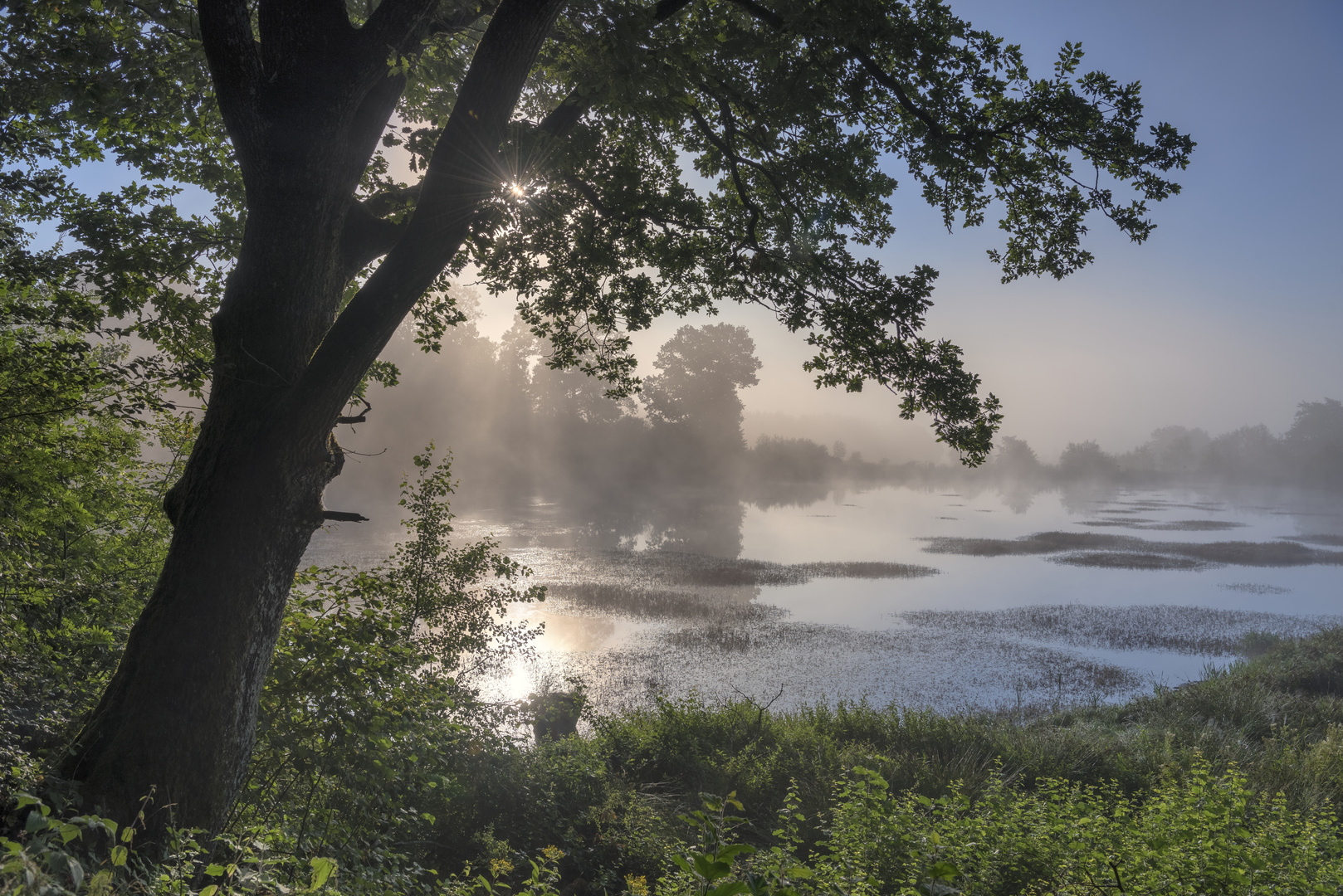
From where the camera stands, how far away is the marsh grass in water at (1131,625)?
17594 mm

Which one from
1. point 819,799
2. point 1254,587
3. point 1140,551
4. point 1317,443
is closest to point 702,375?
point 1140,551

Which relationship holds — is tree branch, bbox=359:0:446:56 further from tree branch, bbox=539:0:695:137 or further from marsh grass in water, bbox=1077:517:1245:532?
marsh grass in water, bbox=1077:517:1245:532

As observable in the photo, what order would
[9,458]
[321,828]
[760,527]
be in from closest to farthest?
[321,828], [9,458], [760,527]

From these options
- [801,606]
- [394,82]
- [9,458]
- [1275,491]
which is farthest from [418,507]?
[1275,491]

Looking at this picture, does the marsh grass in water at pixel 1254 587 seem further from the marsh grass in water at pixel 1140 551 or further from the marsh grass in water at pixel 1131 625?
the marsh grass in water at pixel 1131 625

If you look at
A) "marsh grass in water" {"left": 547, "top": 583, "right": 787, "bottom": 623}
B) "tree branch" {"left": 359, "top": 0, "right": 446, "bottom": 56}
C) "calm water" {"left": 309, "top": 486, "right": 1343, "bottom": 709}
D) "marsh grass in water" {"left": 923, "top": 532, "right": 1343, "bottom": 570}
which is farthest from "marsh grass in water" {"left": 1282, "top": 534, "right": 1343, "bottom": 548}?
"tree branch" {"left": 359, "top": 0, "right": 446, "bottom": 56}

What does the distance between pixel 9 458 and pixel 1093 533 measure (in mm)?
48841

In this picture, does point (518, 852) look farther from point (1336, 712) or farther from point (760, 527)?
point (760, 527)

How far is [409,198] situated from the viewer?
531cm

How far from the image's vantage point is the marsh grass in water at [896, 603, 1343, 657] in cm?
1759

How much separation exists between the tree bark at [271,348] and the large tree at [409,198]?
0.05ft

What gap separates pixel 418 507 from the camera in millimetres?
7812

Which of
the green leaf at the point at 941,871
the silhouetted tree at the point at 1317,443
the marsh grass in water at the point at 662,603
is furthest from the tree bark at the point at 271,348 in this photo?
the silhouetted tree at the point at 1317,443

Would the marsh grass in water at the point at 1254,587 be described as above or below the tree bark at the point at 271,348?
below
